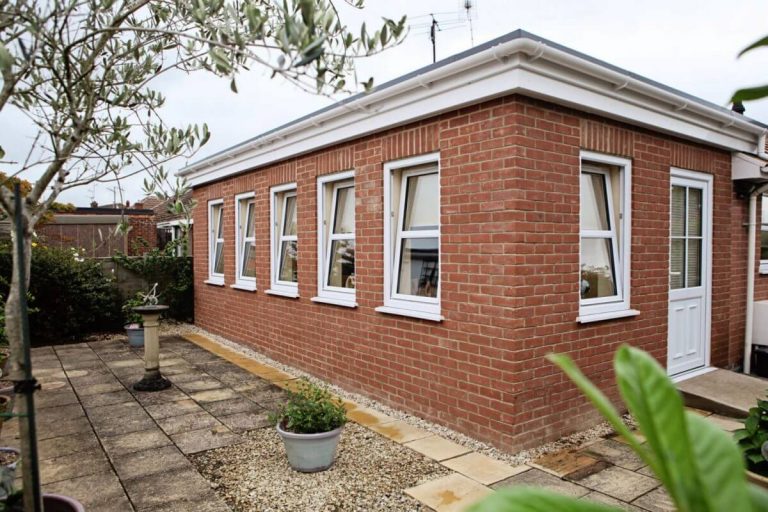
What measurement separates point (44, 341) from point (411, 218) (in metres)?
7.82

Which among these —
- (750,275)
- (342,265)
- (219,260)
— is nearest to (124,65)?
(342,265)

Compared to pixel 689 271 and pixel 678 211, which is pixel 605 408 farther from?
pixel 689 271

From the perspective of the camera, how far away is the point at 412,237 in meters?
5.48

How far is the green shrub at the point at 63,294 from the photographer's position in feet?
31.2

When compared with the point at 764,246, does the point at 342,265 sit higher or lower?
lower

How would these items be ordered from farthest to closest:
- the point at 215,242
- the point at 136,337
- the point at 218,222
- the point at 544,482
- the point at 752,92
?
1. the point at 215,242
2. the point at 218,222
3. the point at 136,337
4. the point at 544,482
5. the point at 752,92

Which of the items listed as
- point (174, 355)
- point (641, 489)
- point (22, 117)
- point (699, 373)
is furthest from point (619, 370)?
point (174, 355)

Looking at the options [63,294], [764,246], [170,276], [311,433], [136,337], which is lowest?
[136,337]

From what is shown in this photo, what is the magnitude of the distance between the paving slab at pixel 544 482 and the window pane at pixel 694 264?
350 centimetres

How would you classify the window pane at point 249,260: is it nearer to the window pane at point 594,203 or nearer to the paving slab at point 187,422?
the paving slab at point 187,422

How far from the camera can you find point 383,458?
427 cm

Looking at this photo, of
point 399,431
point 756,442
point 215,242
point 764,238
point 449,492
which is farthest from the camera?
point 215,242

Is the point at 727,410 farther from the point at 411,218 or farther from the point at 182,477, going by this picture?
the point at 182,477

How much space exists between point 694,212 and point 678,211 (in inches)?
15.5
